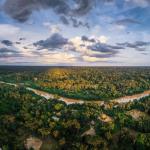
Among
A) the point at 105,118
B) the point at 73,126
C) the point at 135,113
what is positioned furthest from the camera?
the point at 135,113

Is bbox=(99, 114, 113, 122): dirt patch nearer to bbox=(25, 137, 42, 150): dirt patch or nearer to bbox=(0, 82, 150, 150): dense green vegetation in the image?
bbox=(0, 82, 150, 150): dense green vegetation

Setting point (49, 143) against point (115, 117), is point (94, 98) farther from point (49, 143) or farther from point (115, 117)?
point (49, 143)

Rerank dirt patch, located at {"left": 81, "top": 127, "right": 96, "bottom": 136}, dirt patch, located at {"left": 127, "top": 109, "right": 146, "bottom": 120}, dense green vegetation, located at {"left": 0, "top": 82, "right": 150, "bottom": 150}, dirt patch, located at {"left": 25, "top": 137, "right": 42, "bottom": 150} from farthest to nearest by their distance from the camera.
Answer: dirt patch, located at {"left": 127, "top": 109, "right": 146, "bottom": 120} < dirt patch, located at {"left": 81, "top": 127, "right": 96, "bottom": 136} < dirt patch, located at {"left": 25, "top": 137, "right": 42, "bottom": 150} < dense green vegetation, located at {"left": 0, "top": 82, "right": 150, "bottom": 150}

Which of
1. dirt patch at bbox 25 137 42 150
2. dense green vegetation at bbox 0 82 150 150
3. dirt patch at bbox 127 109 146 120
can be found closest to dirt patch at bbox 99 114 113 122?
dense green vegetation at bbox 0 82 150 150

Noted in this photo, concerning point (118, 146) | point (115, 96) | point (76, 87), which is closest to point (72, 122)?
point (118, 146)

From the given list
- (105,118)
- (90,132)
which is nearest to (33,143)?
(90,132)

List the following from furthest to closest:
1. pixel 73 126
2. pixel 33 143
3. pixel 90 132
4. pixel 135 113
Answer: pixel 135 113 → pixel 90 132 → pixel 73 126 → pixel 33 143

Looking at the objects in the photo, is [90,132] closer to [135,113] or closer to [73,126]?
[73,126]

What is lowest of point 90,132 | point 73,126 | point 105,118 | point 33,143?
point 33,143
